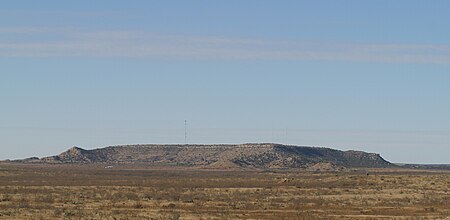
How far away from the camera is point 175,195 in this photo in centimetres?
7131

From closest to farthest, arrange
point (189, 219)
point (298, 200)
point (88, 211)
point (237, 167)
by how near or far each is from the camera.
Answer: point (189, 219)
point (88, 211)
point (298, 200)
point (237, 167)

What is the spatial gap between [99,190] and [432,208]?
107 feet

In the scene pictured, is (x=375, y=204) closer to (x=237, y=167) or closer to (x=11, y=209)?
(x=11, y=209)

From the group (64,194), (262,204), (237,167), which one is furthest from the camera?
(237,167)

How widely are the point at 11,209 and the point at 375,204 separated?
26162 millimetres

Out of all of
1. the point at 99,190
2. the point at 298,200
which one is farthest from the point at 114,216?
the point at 99,190

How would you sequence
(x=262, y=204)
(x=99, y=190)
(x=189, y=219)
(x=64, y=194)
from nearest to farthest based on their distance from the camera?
(x=189, y=219) < (x=262, y=204) < (x=64, y=194) < (x=99, y=190)

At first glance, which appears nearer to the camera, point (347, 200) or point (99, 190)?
point (347, 200)

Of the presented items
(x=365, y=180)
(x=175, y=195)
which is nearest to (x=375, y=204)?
(x=175, y=195)

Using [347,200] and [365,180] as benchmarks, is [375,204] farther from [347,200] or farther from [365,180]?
[365,180]

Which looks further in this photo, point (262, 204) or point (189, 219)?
point (262, 204)

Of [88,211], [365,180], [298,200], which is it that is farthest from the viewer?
[365,180]

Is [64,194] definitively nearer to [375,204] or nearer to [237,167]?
[375,204]

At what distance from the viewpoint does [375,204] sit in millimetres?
61875
